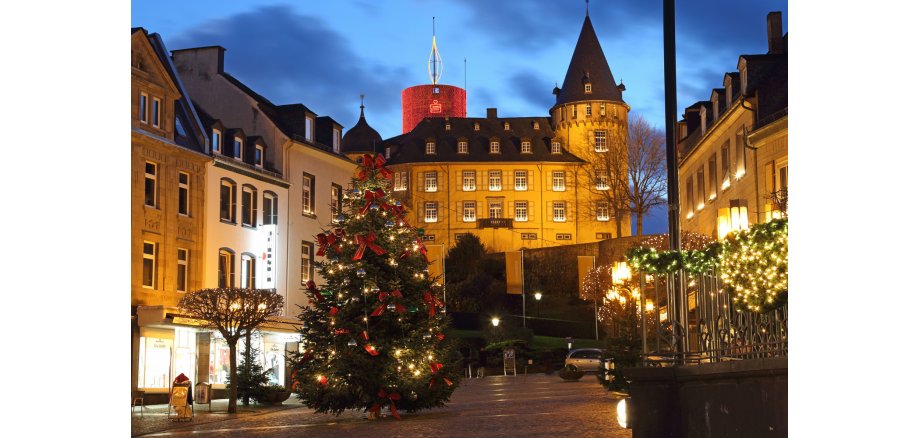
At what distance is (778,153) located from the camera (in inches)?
1284

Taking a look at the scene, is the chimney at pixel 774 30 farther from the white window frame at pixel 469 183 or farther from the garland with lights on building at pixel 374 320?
the white window frame at pixel 469 183

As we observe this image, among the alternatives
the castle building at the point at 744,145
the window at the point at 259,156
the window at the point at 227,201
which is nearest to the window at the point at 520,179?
the castle building at the point at 744,145

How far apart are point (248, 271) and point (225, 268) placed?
5.56 ft

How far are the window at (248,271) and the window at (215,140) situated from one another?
3728mm

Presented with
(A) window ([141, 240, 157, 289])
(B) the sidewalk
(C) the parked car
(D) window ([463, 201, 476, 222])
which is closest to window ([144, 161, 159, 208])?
(A) window ([141, 240, 157, 289])

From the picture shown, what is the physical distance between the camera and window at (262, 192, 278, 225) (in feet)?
137

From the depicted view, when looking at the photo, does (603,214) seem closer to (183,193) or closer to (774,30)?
(774,30)

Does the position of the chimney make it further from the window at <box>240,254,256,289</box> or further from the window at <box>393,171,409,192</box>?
the window at <box>393,171,409,192</box>

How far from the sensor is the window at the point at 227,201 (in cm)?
3869

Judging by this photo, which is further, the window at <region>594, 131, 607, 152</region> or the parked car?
the window at <region>594, 131, 607, 152</region>

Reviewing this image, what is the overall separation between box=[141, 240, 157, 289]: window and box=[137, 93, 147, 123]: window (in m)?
3.50

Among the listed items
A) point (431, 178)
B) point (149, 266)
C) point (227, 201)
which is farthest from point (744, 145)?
point (431, 178)

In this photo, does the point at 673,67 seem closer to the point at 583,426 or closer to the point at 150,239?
the point at 583,426

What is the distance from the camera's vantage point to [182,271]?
35.8 metres
